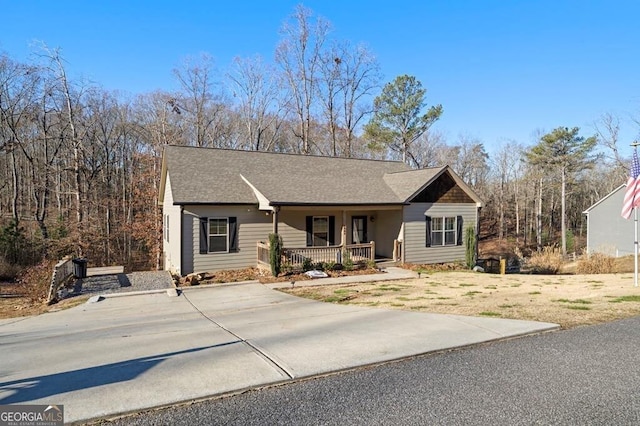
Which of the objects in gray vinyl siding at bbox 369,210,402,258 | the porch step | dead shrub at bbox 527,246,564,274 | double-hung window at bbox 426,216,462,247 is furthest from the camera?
dead shrub at bbox 527,246,564,274

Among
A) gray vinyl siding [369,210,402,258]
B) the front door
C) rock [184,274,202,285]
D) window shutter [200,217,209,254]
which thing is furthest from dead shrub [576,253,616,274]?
rock [184,274,202,285]

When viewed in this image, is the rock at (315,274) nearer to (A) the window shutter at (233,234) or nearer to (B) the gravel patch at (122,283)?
(A) the window shutter at (233,234)

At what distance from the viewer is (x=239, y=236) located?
14.8 metres

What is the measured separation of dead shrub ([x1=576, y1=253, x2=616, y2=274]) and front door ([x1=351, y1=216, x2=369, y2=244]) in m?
9.82

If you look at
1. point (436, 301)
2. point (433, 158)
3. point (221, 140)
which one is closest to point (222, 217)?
point (436, 301)

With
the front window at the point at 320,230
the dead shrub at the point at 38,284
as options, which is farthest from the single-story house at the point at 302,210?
the dead shrub at the point at 38,284

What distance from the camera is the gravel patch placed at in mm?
11891

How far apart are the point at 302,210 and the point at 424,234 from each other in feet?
19.2

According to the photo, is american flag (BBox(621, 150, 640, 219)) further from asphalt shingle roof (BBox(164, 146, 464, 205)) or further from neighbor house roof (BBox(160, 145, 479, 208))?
asphalt shingle roof (BBox(164, 146, 464, 205))

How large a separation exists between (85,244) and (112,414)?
2091 centimetres

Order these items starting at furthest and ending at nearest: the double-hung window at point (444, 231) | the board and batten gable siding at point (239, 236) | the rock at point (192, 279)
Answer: the double-hung window at point (444, 231), the board and batten gable siding at point (239, 236), the rock at point (192, 279)

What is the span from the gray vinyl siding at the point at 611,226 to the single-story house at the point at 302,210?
15.8m

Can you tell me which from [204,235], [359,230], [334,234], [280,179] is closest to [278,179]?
[280,179]

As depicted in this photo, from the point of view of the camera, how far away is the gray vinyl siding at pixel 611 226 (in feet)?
87.5
